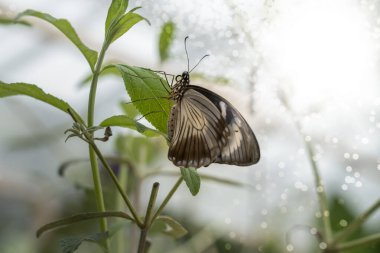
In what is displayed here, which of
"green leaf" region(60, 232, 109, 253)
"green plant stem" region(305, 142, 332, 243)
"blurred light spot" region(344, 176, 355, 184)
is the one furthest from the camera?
"blurred light spot" region(344, 176, 355, 184)

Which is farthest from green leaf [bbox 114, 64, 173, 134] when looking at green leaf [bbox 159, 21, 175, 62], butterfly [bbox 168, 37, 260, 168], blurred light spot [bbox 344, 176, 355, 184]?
blurred light spot [bbox 344, 176, 355, 184]

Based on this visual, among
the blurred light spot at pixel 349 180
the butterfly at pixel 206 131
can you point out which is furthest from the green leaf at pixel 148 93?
the blurred light spot at pixel 349 180

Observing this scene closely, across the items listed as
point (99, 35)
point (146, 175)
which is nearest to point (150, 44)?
point (99, 35)

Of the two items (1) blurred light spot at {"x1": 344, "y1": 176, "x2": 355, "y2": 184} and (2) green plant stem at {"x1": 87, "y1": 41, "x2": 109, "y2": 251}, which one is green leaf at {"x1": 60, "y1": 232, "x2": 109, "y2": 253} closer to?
(2) green plant stem at {"x1": 87, "y1": 41, "x2": 109, "y2": 251}

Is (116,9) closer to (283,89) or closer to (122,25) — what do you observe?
(122,25)

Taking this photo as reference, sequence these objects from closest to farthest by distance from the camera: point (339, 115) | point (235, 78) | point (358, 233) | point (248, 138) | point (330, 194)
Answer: point (248, 138), point (235, 78), point (339, 115), point (358, 233), point (330, 194)

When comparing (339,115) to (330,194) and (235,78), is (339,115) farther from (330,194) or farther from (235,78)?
(330,194)

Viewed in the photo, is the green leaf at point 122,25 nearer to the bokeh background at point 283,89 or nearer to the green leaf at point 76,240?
the bokeh background at point 283,89
